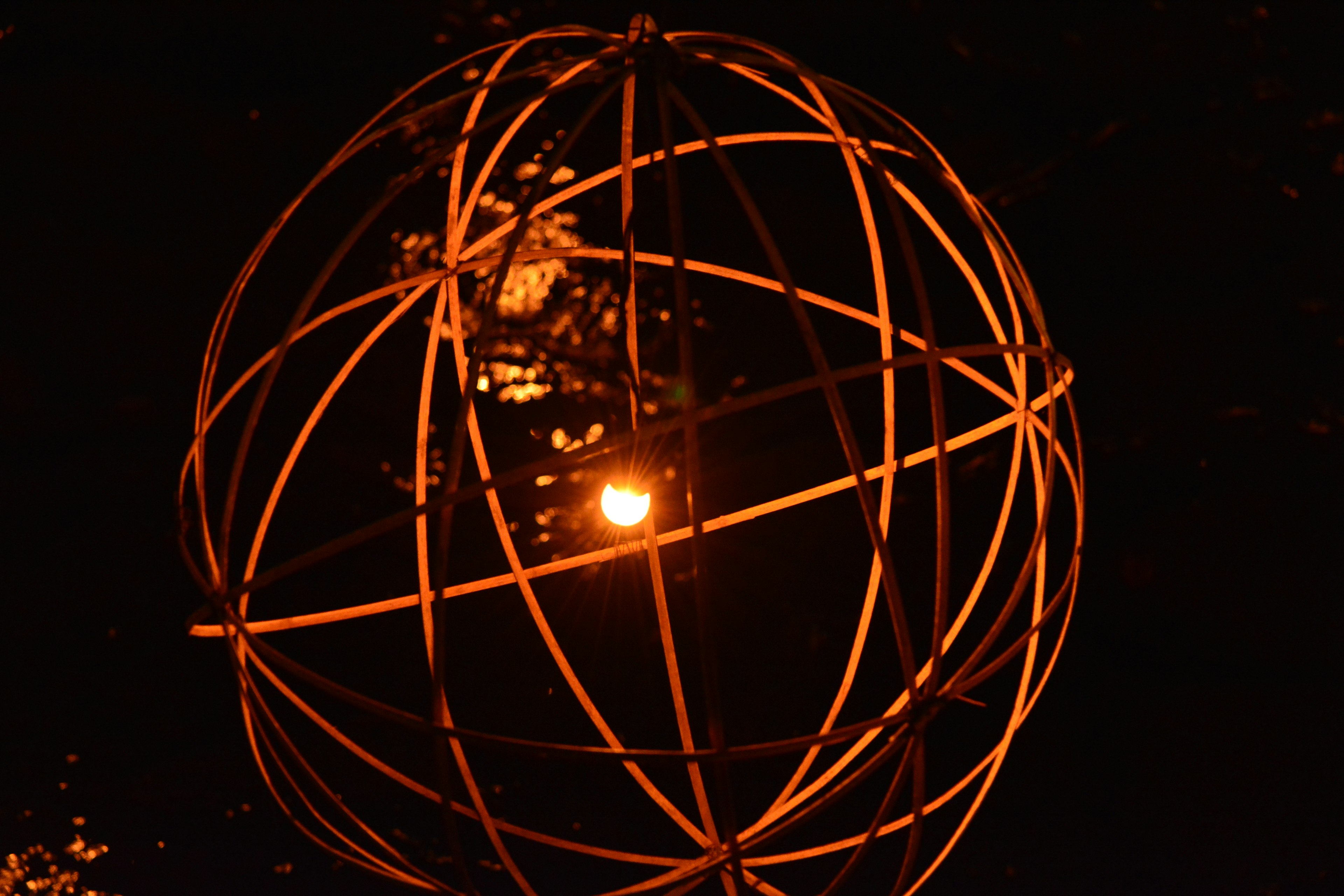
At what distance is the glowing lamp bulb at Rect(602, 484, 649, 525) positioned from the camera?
2.67 ft

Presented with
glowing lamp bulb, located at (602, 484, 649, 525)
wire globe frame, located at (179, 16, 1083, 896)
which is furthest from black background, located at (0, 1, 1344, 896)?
glowing lamp bulb, located at (602, 484, 649, 525)

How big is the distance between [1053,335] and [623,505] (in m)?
0.95

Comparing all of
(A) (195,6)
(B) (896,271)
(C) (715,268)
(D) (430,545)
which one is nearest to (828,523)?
(B) (896,271)

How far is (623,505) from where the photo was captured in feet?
2.68

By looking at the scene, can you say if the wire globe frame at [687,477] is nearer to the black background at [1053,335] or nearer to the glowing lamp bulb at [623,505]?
the glowing lamp bulb at [623,505]

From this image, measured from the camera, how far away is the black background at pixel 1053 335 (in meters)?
1.28

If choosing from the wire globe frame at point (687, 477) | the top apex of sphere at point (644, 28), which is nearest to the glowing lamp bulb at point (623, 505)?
the wire globe frame at point (687, 477)

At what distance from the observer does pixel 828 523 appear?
4.69ft

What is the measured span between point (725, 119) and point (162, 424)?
102 cm

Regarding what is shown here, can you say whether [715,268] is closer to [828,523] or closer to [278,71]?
[828,523]

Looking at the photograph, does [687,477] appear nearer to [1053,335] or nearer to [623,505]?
[623,505]

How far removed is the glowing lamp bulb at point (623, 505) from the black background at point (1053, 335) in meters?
0.77

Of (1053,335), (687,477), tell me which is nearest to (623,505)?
(687,477)

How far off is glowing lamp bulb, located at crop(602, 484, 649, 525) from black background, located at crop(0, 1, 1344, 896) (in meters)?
0.77
